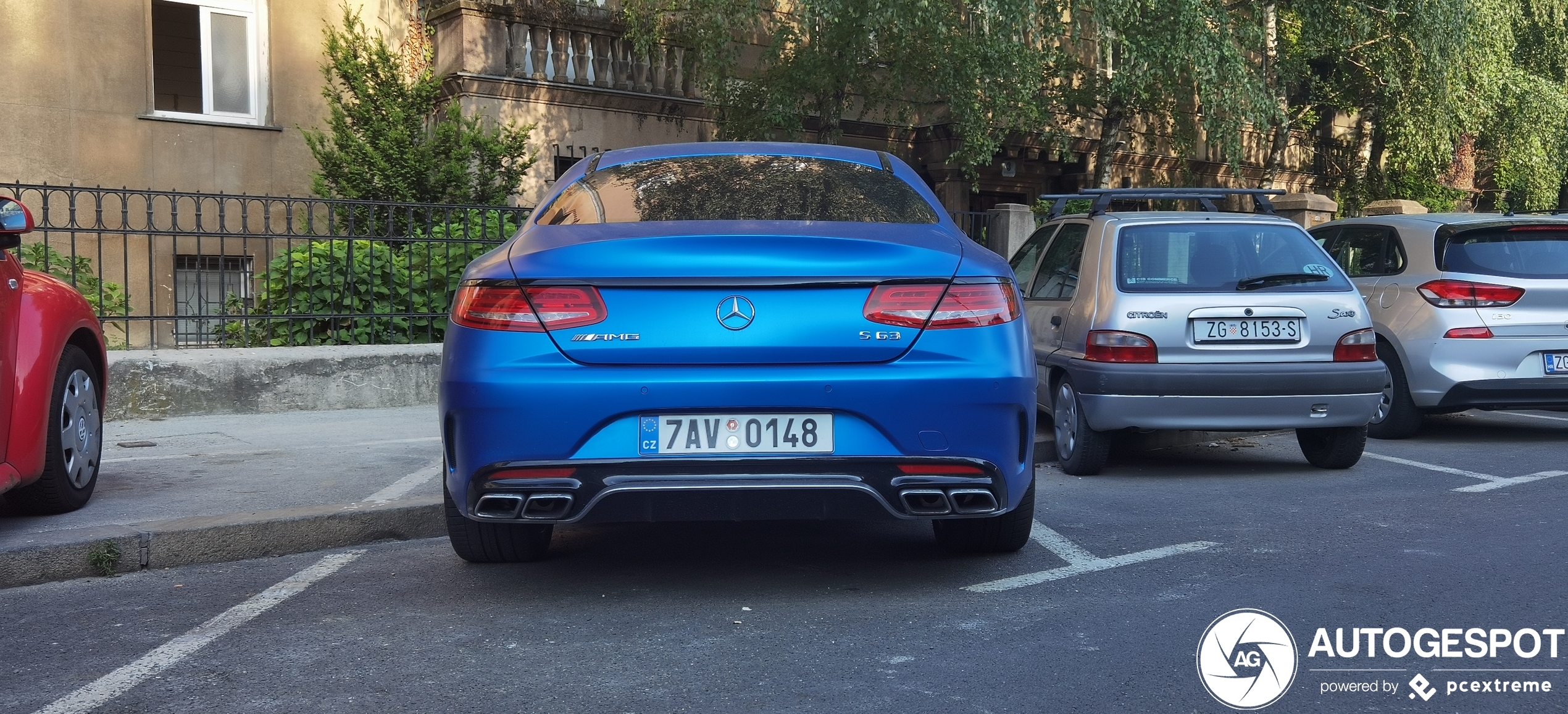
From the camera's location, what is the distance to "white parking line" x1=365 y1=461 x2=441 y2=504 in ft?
19.6

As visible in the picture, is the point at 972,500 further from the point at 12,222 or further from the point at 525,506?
the point at 12,222

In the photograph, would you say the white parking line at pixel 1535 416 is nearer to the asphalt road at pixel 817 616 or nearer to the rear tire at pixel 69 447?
the asphalt road at pixel 817 616

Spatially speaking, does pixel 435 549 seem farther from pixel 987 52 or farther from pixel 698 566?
pixel 987 52

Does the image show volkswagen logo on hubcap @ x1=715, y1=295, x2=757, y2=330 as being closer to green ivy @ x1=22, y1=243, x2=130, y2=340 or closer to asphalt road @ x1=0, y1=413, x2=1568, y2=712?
asphalt road @ x1=0, y1=413, x2=1568, y2=712

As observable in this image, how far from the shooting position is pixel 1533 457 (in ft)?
26.8

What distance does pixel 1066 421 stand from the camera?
7.57 meters

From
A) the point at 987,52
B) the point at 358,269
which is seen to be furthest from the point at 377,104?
the point at 987,52

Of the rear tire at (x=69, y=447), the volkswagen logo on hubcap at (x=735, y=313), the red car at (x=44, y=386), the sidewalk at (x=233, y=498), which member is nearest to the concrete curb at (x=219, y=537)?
the sidewalk at (x=233, y=498)

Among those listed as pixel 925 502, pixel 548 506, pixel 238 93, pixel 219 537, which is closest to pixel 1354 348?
pixel 925 502

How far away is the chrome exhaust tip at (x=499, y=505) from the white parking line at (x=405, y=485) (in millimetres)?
1726

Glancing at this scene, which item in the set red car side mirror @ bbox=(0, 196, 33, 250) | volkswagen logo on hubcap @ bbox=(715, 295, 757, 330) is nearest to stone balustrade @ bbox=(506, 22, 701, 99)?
red car side mirror @ bbox=(0, 196, 33, 250)

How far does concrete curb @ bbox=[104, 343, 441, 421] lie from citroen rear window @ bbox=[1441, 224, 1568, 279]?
22.6ft

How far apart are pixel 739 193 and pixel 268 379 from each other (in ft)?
18.8

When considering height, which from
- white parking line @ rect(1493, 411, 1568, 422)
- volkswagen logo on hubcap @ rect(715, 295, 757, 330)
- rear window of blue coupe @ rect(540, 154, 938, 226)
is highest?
rear window of blue coupe @ rect(540, 154, 938, 226)
